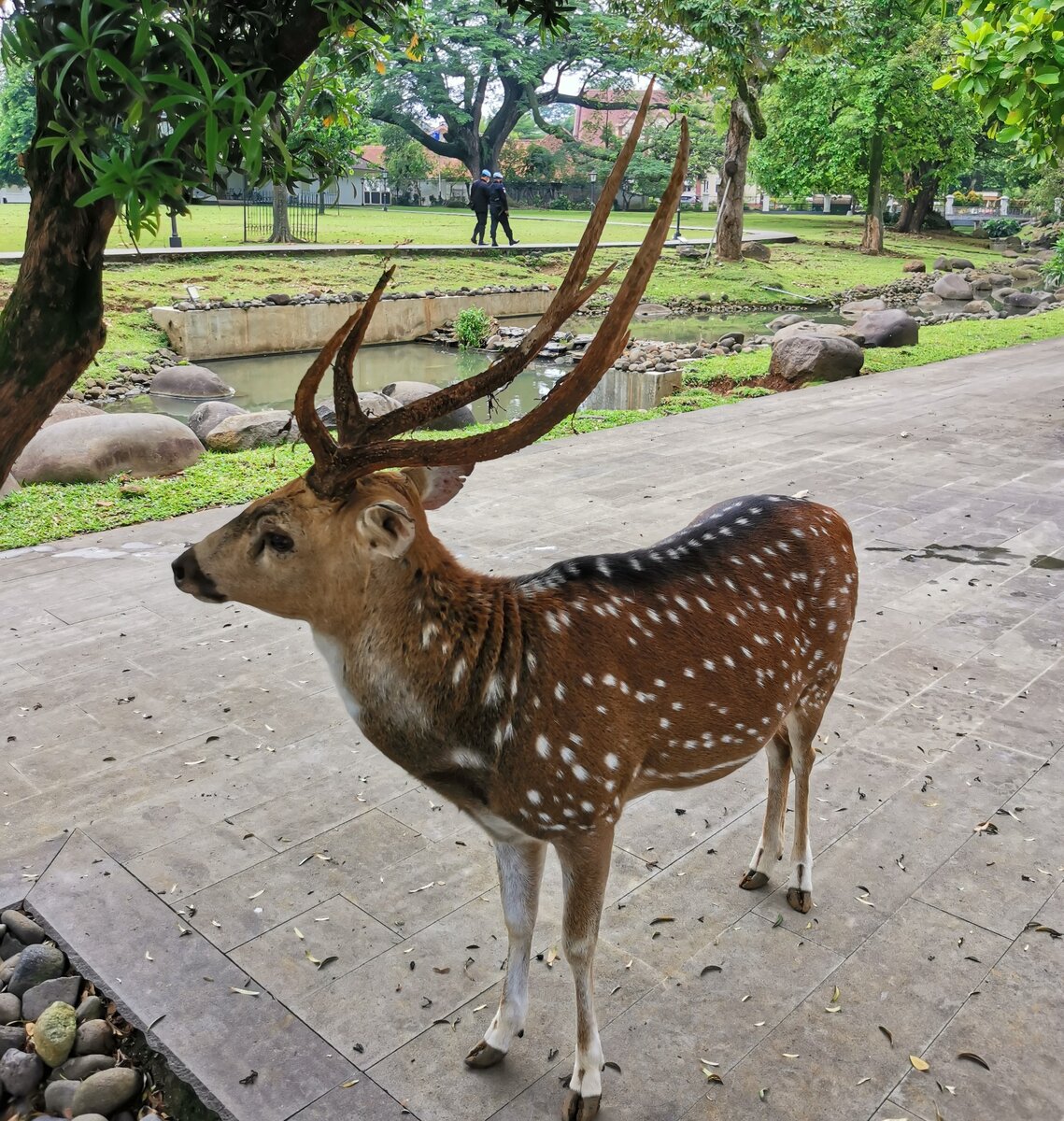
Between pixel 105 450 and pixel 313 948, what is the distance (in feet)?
21.7

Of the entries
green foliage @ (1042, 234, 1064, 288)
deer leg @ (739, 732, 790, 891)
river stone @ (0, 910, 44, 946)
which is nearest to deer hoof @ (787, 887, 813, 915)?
deer leg @ (739, 732, 790, 891)

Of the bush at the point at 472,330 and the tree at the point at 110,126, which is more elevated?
the tree at the point at 110,126

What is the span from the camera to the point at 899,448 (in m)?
9.84

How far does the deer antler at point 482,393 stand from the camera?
7.74ft

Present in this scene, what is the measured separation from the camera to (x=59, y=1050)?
3.02 m

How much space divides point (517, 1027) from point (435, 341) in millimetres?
18925

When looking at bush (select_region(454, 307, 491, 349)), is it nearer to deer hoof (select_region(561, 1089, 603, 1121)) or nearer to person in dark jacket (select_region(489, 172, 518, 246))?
person in dark jacket (select_region(489, 172, 518, 246))

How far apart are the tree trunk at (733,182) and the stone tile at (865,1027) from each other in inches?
967

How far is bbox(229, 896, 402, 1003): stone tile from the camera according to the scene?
127 inches

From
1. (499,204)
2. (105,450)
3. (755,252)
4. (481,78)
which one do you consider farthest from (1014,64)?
(481,78)

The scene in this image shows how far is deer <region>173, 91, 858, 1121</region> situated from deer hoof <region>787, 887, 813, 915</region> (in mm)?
750

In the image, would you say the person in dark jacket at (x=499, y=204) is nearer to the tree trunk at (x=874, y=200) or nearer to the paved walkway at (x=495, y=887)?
the tree trunk at (x=874, y=200)

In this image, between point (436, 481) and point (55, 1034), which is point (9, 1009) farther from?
point (436, 481)

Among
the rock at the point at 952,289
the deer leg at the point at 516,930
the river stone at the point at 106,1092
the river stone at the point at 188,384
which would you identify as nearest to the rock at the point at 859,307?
→ the rock at the point at 952,289
